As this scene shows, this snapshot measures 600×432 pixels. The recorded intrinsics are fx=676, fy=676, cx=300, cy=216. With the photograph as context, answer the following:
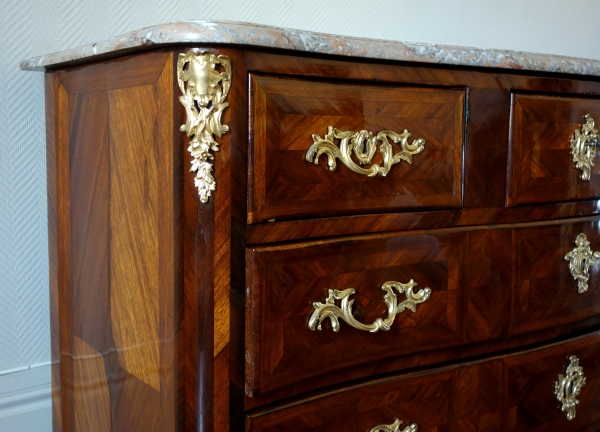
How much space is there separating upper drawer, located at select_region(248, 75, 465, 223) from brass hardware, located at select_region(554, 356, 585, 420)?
354 mm

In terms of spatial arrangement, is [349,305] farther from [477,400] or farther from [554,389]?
[554,389]

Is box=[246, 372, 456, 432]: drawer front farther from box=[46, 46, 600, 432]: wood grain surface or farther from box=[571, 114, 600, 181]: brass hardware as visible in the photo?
box=[571, 114, 600, 181]: brass hardware

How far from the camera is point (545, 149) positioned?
0.94 meters

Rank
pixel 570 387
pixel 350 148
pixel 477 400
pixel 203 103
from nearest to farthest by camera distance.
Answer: pixel 203 103
pixel 350 148
pixel 477 400
pixel 570 387

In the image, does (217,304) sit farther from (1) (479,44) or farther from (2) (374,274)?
(1) (479,44)

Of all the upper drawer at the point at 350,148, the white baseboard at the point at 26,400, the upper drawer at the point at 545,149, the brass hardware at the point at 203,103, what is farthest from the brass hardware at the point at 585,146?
the white baseboard at the point at 26,400

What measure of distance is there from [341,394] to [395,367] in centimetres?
9

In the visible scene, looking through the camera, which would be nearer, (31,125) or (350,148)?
(350,148)

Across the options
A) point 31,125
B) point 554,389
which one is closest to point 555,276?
point 554,389

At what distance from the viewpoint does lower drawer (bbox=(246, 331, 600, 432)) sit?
0.79 metres

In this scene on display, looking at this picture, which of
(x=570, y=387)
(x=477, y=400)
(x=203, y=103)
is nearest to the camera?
(x=203, y=103)

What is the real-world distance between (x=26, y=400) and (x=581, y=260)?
0.89m

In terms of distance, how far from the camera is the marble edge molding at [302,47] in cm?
64

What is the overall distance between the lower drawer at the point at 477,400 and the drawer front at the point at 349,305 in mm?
37
